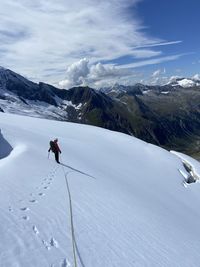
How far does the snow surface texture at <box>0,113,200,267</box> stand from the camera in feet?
39.0

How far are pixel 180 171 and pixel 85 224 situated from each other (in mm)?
28954

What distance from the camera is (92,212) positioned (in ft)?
55.9

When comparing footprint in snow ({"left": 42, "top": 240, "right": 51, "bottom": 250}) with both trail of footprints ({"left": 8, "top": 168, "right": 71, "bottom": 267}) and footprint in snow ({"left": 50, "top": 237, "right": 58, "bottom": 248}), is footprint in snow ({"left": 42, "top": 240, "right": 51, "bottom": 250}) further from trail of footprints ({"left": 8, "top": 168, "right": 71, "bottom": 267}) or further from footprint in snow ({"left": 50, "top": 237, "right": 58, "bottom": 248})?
footprint in snow ({"left": 50, "top": 237, "right": 58, "bottom": 248})

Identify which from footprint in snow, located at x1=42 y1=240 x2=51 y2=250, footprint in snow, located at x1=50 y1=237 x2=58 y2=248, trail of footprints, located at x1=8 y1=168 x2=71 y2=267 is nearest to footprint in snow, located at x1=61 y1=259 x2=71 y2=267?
trail of footprints, located at x1=8 y1=168 x2=71 y2=267

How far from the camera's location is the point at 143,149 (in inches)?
1973

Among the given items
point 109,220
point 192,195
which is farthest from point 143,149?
point 109,220

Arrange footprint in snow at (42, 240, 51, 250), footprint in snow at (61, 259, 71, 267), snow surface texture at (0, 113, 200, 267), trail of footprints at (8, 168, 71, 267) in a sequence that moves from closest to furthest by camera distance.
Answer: footprint in snow at (61, 259, 71, 267) → trail of footprints at (8, 168, 71, 267) → footprint in snow at (42, 240, 51, 250) → snow surface texture at (0, 113, 200, 267)

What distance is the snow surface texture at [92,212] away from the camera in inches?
468

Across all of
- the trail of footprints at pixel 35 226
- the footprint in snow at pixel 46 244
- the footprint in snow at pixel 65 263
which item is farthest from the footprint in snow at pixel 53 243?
the footprint in snow at pixel 65 263

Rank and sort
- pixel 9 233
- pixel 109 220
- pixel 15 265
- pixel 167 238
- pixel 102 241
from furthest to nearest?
pixel 167 238
pixel 109 220
pixel 102 241
pixel 9 233
pixel 15 265

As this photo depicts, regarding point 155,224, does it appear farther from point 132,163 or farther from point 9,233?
point 132,163

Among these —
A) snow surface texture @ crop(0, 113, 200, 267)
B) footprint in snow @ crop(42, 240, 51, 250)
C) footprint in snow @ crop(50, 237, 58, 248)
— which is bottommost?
snow surface texture @ crop(0, 113, 200, 267)

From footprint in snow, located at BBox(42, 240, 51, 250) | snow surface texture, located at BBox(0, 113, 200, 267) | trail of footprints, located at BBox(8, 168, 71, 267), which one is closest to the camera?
trail of footprints, located at BBox(8, 168, 71, 267)

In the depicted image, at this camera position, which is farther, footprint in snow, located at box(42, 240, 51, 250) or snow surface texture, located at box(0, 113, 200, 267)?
snow surface texture, located at box(0, 113, 200, 267)
